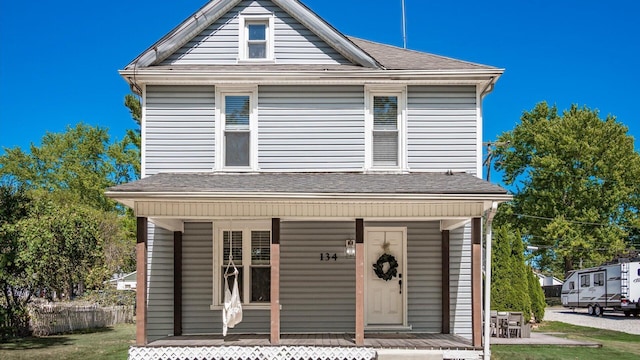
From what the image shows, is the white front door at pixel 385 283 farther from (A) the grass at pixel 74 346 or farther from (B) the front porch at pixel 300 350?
(A) the grass at pixel 74 346

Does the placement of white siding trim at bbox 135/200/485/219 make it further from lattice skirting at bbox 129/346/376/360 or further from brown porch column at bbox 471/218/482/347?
lattice skirting at bbox 129/346/376/360

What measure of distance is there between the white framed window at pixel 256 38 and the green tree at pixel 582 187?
2745cm

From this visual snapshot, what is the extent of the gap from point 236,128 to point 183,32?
234 cm

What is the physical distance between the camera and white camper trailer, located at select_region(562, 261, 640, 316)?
90.1 feet

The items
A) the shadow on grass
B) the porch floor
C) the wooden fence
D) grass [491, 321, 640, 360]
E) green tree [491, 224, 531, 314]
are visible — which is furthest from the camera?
the wooden fence

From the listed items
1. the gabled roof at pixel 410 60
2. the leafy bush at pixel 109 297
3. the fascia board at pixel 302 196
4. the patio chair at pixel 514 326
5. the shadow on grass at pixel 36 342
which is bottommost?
the shadow on grass at pixel 36 342

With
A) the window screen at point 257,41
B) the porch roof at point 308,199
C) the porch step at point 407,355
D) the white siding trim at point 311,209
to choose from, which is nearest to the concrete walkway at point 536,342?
the porch step at point 407,355

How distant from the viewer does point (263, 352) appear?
35.1ft

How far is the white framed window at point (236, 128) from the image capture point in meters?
13.0

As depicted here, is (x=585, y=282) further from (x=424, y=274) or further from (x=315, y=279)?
(x=315, y=279)

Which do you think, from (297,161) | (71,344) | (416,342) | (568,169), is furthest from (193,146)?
(568,169)

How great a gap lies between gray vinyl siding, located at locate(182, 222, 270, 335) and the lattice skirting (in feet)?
6.36

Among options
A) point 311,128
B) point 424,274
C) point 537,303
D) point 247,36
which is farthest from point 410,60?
point 537,303

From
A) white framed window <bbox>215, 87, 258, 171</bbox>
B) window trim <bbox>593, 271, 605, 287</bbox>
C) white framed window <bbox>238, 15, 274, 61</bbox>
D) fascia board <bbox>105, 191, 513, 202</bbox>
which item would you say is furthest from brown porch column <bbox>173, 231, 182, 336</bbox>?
window trim <bbox>593, 271, 605, 287</bbox>
